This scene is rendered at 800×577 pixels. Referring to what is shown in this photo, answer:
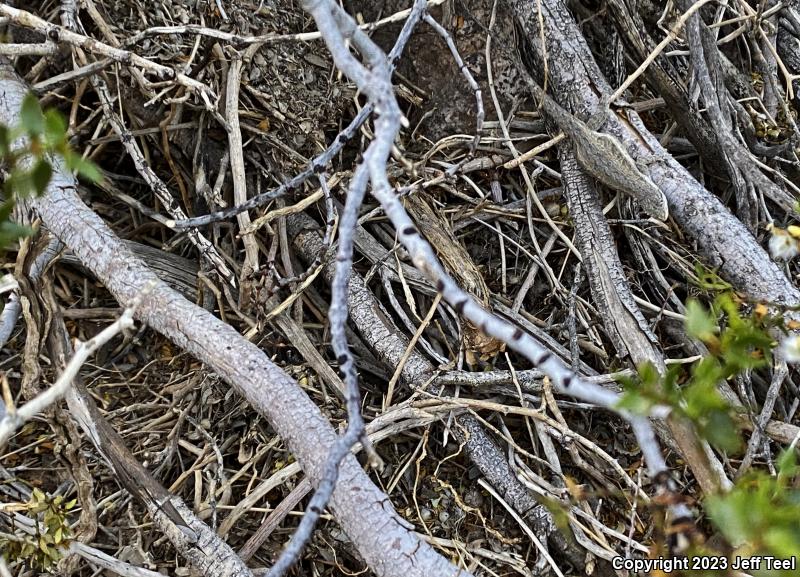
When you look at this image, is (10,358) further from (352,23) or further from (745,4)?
(745,4)

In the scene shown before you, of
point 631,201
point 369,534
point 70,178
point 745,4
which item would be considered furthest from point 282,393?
point 745,4

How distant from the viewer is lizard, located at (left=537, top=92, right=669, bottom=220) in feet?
5.76

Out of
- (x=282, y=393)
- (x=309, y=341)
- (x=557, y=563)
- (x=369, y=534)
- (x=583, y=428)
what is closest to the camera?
(x=369, y=534)

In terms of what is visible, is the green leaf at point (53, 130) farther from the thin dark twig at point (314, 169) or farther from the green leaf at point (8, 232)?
the thin dark twig at point (314, 169)

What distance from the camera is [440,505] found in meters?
1.67

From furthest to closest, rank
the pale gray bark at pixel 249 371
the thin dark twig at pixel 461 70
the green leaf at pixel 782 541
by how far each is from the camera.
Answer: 1. the thin dark twig at pixel 461 70
2. the pale gray bark at pixel 249 371
3. the green leaf at pixel 782 541

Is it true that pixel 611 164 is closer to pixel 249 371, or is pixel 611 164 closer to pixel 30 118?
pixel 249 371

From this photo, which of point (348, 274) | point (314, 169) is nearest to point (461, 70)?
point (314, 169)

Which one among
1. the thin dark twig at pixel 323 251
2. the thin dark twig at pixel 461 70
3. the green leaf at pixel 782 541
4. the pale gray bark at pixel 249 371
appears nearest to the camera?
the green leaf at pixel 782 541

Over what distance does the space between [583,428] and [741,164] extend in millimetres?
869

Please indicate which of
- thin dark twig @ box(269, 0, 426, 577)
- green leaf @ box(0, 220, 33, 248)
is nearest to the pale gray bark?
thin dark twig @ box(269, 0, 426, 577)

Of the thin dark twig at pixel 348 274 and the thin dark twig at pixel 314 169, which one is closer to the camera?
the thin dark twig at pixel 348 274

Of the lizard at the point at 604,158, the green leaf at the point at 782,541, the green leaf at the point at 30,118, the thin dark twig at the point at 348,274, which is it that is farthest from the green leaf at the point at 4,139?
the lizard at the point at 604,158

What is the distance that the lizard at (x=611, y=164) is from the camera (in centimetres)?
176
